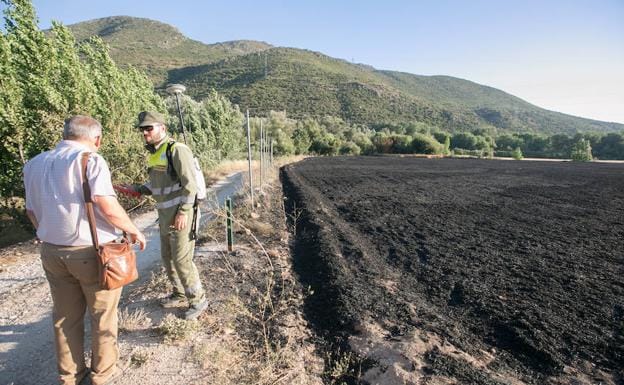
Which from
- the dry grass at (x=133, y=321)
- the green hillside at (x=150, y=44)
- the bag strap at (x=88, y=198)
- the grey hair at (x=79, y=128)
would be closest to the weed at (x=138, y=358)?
the dry grass at (x=133, y=321)

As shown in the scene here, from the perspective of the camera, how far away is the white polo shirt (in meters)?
2.21

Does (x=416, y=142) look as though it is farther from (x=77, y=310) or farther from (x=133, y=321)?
(x=77, y=310)

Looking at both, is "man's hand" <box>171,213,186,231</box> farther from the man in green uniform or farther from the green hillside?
the green hillside

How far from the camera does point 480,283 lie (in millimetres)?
5098

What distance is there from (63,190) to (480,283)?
16.9ft

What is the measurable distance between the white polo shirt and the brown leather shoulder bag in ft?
0.12

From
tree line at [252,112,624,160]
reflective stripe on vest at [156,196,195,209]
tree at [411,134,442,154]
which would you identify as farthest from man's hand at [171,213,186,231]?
tree at [411,134,442,154]

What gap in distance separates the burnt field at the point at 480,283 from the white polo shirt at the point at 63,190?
254 centimetres

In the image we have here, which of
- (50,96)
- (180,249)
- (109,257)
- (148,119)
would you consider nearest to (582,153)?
(50,96)

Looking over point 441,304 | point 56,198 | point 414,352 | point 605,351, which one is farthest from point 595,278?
point 56,198

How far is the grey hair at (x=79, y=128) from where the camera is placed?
2318 mm

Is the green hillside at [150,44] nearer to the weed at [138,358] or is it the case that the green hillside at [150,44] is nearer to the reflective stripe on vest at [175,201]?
the reflective stripe on vest at [175,201]

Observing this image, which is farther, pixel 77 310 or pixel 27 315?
pixel 27 315

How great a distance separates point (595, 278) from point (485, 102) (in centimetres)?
12751
